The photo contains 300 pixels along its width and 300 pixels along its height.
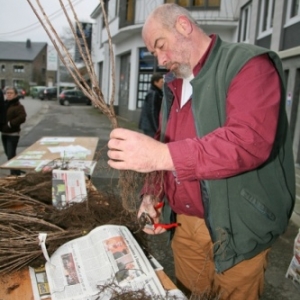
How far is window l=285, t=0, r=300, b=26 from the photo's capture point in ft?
25.2

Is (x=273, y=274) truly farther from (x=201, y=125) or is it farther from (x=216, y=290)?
(x=201, y=125)

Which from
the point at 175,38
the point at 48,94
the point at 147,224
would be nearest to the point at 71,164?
the point at 147,224

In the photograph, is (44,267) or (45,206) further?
(45,206)

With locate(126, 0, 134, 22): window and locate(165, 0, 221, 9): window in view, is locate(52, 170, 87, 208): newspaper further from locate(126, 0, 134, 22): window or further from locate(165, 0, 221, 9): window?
locate(126, 0, 134, 22): window

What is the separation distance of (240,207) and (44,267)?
0.96 meters

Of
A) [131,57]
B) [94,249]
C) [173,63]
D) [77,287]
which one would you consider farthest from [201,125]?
[131,57]

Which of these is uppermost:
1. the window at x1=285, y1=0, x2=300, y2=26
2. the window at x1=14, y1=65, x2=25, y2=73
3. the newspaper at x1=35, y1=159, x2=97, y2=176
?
the window at x1=285, y1=0, x2=300, y2=26

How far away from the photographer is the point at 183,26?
1.41m

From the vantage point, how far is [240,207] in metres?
1.48

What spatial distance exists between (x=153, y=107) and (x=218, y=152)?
Answer: 4.31 metres

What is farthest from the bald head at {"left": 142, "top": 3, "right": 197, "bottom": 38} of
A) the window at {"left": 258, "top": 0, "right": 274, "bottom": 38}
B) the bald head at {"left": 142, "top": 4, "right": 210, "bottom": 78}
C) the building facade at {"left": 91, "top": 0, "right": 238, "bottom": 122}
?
the building facade at {"left": 91, "top": 0, "right": 238, "bottom": 122}

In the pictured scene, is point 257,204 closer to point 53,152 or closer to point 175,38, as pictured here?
point 175,38

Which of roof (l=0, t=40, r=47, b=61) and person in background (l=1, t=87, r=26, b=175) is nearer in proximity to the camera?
person in background (l=1, t=87, r=26, b=175)

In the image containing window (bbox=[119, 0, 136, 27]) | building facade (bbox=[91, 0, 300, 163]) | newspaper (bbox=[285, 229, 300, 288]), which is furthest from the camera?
window (bbox=[119, 0, 136, 27])
